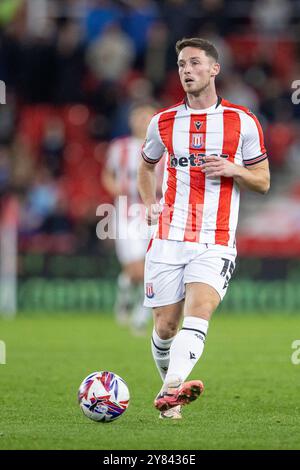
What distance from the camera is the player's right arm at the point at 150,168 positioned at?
732 cm

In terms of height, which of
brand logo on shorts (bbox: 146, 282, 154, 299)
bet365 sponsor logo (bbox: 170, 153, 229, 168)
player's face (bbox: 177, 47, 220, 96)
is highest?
player's face (bbox: 177, 47, 220, 96)

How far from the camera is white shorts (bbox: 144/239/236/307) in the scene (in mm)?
6988

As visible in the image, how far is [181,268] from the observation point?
7.12 meters

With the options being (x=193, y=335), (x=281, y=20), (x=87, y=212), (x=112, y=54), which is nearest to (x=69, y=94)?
(x=112, y=54)

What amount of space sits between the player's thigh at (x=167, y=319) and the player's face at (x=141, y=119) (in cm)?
639

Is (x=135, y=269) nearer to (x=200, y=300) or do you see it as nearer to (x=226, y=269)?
(x=226, y=269)

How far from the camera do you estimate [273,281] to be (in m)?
17.2

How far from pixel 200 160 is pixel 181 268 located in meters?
0.70

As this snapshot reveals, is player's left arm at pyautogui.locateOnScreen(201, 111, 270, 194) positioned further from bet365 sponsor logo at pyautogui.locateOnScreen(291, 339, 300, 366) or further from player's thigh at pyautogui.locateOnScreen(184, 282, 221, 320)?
bet365 sponsor logo at pyautogui.locateOnScreen(291, 339, 300, 366)

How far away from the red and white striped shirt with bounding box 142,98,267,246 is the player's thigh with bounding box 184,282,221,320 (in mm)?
338

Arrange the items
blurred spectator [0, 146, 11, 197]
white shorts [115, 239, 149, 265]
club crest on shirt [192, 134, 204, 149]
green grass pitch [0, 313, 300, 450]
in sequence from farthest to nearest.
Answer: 1. blurred spectator [0, 146, 11, 197]
2. white shorts [115, 239, 149, 265]
3. club crest on shirt [192, 134, 204, 149]
4. green grass pitch [0, 313, 300, 450]

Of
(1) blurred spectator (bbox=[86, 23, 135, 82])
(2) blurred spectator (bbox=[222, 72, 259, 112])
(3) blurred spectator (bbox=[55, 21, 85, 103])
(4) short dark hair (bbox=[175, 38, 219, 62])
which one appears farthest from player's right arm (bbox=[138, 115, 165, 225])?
(1) blurred spectator (bbox=[86, 23, 135, 82])

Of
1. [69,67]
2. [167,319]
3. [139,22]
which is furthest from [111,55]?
[167,319]

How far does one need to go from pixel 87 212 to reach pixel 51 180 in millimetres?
1112
